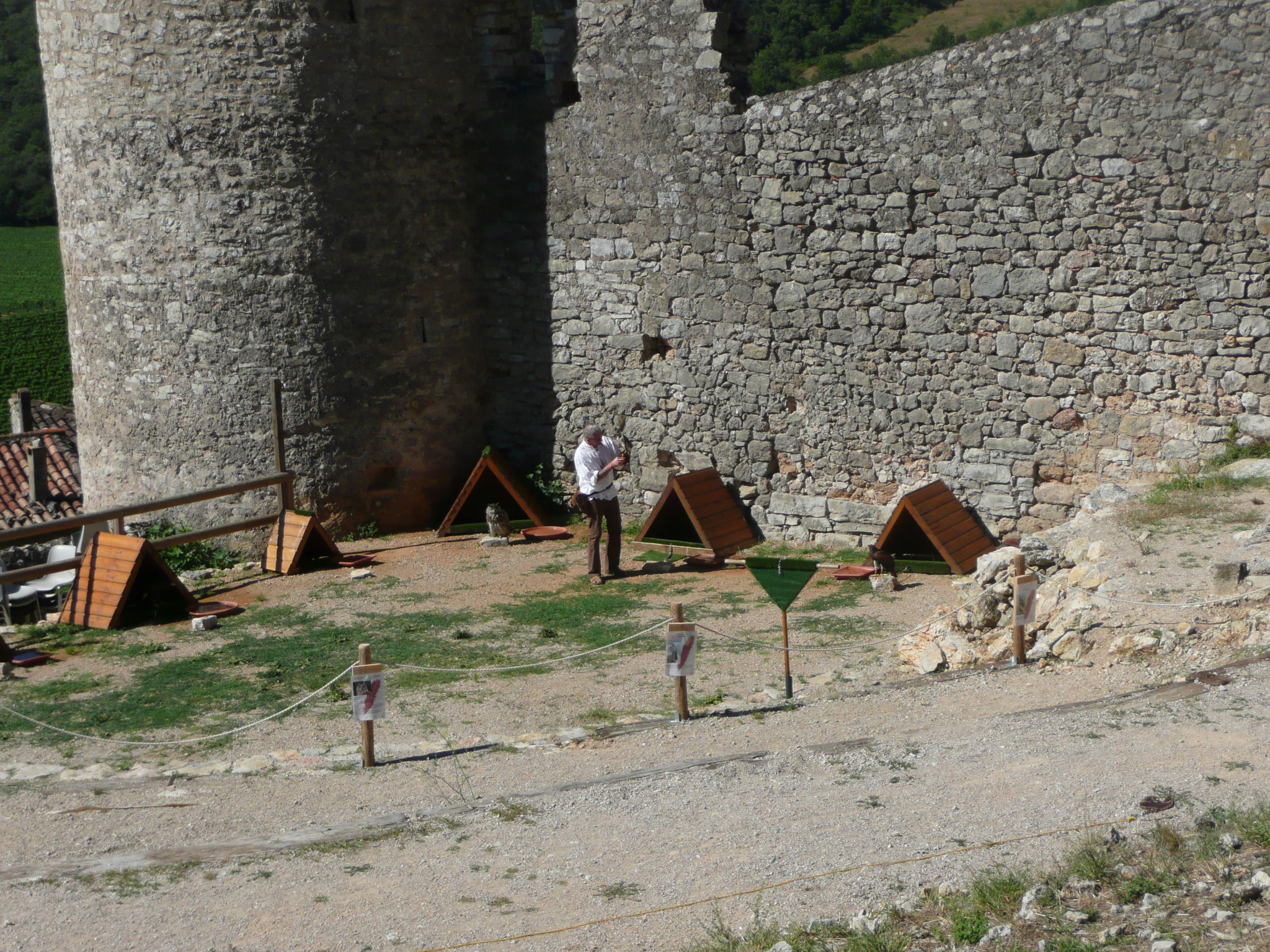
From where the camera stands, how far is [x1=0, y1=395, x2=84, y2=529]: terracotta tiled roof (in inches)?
701

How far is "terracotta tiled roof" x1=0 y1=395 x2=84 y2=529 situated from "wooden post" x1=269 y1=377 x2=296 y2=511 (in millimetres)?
6566

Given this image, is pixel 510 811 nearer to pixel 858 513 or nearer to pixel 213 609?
pixel 213 609

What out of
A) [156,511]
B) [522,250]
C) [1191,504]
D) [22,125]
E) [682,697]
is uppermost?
[22,125]

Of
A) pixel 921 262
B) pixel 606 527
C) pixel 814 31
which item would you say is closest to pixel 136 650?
pixel 606 527

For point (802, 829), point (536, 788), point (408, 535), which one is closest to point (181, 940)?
point (536, 788)

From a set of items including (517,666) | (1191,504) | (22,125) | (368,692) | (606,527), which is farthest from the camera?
(22,125)

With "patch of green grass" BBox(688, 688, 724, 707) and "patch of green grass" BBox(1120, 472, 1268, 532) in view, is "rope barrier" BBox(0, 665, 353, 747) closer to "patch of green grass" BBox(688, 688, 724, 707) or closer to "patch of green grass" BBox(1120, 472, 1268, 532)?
"patch of green grass" BBox(688, 688, 724, 707)

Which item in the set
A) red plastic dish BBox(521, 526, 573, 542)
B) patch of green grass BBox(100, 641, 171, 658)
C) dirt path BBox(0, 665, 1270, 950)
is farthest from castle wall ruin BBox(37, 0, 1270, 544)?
dirt path BBox(0, 665, 1270, 950)

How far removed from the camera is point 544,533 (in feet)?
40.5

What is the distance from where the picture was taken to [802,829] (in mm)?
5680

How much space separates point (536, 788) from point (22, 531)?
531cm

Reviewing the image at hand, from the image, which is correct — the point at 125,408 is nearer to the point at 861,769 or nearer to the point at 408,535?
the point at 408,535

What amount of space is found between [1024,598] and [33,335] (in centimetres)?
3370

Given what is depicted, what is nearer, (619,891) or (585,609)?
(619,891)
